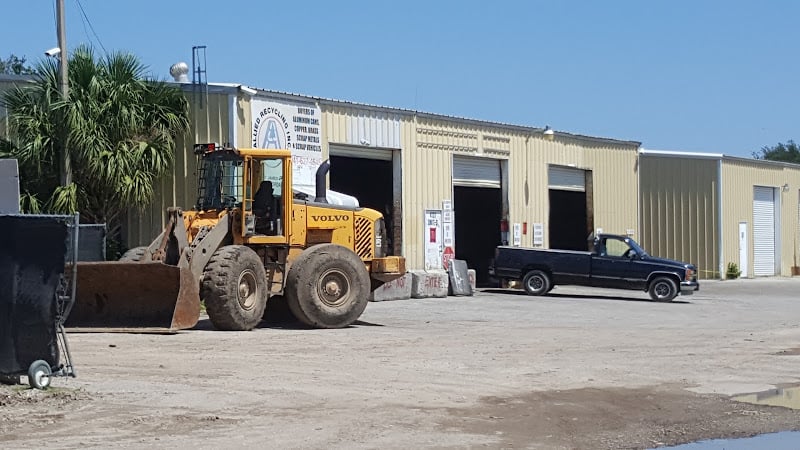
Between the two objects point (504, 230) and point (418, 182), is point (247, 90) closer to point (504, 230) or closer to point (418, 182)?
point (418, 182)

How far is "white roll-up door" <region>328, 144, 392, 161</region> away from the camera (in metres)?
28.9

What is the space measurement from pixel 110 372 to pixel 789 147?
4214 inches

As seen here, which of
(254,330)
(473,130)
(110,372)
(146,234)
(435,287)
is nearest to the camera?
(110,372)

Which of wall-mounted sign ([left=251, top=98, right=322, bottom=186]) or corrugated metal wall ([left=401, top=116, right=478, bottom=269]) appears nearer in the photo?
wall-mounted sign ([left=251, top=98, right=322, bottom=186])

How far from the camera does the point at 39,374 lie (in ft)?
36.7

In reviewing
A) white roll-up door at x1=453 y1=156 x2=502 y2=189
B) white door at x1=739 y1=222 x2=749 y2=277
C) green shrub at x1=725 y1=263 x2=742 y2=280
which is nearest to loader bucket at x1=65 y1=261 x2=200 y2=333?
white roll-up door at x1=453 y1=156 x2=502 y2=189

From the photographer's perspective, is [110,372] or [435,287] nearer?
[110,372]

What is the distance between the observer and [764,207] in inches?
1962

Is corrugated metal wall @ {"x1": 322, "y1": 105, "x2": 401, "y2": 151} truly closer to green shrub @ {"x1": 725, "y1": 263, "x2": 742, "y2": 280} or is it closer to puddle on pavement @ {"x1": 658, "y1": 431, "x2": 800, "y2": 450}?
puddle on pavement @ {"x1": 658, "y1": 431, "x2": 800, "y2": 450}

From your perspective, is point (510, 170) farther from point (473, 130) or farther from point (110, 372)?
point (110, 372)

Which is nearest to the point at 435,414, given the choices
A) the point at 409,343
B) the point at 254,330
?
the point at 409,343

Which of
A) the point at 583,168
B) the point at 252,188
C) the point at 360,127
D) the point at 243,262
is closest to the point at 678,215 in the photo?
the point at 583,168

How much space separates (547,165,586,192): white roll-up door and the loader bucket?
21.3 meters

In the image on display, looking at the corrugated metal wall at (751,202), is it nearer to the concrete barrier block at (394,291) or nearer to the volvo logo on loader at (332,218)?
the concrete barrier block at (394,291)
